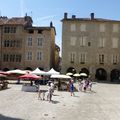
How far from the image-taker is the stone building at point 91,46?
79.9 metres

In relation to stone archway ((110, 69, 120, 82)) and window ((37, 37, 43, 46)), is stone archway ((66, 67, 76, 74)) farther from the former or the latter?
stone archway ((110, 69, 120, 82))

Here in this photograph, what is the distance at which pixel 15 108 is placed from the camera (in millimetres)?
25766

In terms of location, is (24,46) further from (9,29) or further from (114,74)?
(114,74)

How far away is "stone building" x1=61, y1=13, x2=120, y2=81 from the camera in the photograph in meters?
79.9

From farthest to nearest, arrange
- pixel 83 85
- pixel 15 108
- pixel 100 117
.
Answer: pixel 83 85
pixel 15 108
pixel 100 117

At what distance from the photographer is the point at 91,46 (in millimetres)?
80125

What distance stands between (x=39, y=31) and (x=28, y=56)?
5.52m

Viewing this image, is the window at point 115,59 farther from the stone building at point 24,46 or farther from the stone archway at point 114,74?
the stone building at point 24,46

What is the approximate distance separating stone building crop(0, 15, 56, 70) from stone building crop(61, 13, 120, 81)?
374cm

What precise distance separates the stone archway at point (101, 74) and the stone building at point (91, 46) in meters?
0.93

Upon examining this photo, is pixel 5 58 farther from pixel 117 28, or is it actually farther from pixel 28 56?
pixel 117 28

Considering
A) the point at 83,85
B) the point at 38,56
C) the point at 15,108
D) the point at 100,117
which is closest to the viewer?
the point at 100,117

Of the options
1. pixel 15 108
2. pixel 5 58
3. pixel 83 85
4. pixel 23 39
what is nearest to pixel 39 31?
pixel 23 39

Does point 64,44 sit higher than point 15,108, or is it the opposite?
point 64,44
